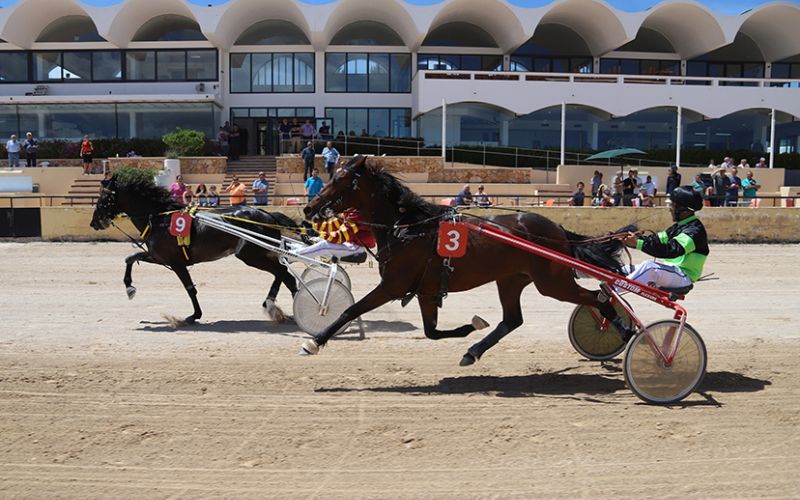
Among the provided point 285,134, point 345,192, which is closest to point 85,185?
point 285,134

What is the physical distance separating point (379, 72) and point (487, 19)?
19.7 ft

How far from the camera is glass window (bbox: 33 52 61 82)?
1470 inches

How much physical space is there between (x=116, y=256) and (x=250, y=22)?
23393mm

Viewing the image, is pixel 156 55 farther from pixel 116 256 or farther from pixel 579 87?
pixel 116 256

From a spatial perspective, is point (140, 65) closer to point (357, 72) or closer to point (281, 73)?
point (281, 73)

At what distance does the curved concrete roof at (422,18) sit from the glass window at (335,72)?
0.95 meters

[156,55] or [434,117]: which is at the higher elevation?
[156,55]

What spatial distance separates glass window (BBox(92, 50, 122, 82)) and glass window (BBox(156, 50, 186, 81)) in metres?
1.99

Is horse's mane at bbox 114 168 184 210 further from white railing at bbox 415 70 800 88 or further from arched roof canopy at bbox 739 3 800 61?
arched roof canopy at bbox 739 3 800 61

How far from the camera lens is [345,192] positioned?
6840 millimetres

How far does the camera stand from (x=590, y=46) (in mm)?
39469

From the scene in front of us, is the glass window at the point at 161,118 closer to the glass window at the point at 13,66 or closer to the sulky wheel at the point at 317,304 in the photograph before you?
the glass window at the point at 13,66

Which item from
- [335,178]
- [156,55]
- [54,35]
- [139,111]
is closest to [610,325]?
[335,178]

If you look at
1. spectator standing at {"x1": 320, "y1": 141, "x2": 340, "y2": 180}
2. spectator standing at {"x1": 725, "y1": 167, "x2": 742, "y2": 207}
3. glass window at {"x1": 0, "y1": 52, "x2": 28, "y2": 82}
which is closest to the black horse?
spectator standing at {"x1": 725, "y1": 167, "x2": 742, "y2": 207}
